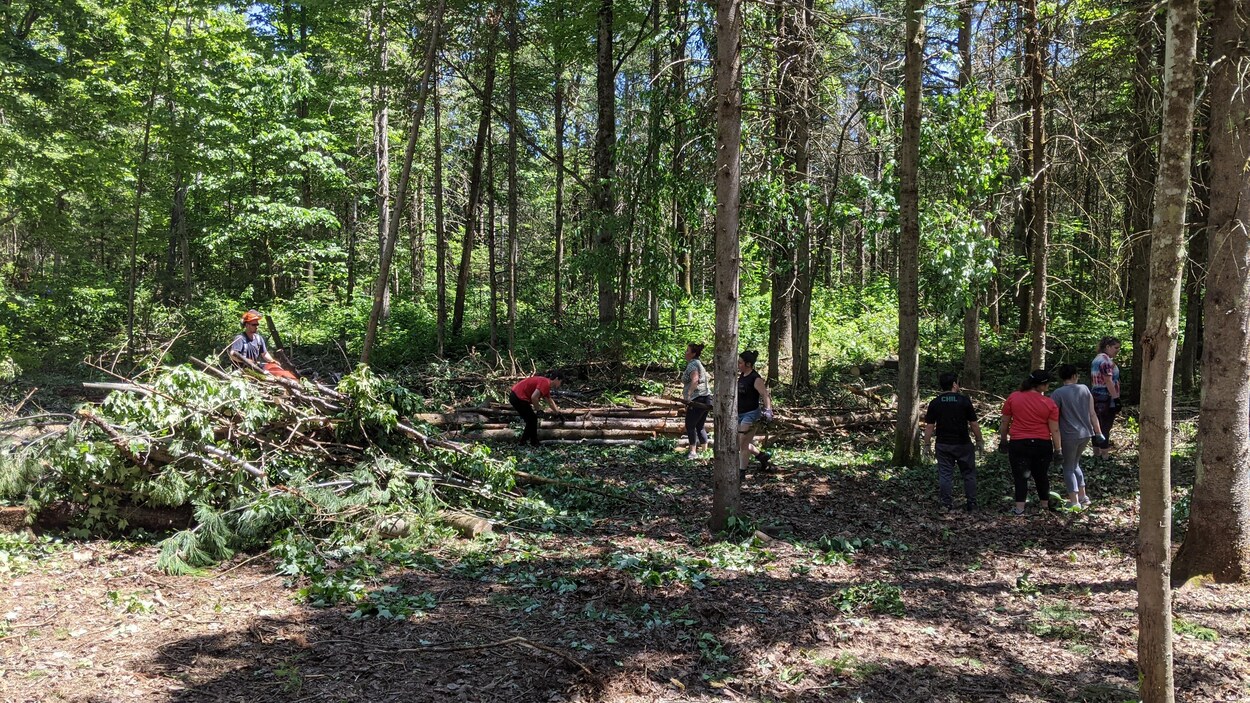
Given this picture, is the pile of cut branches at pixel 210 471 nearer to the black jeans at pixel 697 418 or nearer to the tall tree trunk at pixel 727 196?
the tall tree trunk at pixel 727 196

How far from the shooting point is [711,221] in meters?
18.0

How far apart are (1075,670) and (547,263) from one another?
24743 millimetres

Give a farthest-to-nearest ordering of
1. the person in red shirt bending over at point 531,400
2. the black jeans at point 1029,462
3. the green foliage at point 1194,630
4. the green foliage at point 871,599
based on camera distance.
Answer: the person in red shirt bending over at point 531,400, the black jeans at point 1029,462, the green foliage at point 871,599, the green foliage at point 1194,630

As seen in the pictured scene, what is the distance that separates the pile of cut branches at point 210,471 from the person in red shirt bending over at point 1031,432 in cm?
676

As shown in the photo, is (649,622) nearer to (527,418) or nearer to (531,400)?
(531,400)

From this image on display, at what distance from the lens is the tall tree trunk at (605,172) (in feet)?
53.7

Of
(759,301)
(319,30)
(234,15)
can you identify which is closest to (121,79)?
(234,15)

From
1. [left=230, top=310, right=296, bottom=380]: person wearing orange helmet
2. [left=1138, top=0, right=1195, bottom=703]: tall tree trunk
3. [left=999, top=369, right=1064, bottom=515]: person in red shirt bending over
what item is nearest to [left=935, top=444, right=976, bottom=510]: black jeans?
[left=999, top=369, right=1064, bottom=515]: person in red shirt bending over

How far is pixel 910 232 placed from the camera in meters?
9.99

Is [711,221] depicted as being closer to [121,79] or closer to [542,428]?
[542,428]

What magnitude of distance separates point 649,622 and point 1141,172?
422 inches

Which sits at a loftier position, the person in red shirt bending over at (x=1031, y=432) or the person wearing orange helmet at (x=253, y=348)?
the person wearing orange helmet at (x=253, y=348)

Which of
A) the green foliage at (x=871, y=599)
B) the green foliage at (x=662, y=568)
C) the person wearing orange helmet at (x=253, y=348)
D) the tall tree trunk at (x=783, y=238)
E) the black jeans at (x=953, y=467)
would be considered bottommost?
the green foliage at (x=871, y=599)

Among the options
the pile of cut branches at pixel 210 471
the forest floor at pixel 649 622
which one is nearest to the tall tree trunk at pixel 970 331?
the forest floor at pixel 649 622
